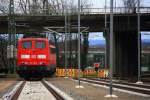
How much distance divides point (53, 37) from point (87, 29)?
29.1 metres

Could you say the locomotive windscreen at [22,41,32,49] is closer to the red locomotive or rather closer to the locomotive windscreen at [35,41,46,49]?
the red locomotive

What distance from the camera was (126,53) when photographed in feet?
271

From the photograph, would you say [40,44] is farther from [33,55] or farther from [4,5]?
[4,5]

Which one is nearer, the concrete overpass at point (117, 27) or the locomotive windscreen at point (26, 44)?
the locomotive windscreen at point (26, 44)

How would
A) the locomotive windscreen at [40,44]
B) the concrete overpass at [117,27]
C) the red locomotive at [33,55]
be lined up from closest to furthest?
the red locomotive at [33,55], the locomotive windscreen at [40,44], the concrete overpass at [117,27]

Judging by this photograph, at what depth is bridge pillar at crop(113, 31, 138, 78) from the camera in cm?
8119

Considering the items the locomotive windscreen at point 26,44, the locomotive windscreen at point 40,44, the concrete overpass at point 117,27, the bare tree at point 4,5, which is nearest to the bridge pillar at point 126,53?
the concrete overpass at point 117,27

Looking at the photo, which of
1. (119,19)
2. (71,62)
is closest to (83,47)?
(71,62)

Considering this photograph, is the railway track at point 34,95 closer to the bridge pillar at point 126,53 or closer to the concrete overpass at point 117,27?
the concrete overpass at point 117,27

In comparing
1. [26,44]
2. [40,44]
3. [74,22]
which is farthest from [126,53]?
[26,44]

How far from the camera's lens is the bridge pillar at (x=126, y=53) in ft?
266

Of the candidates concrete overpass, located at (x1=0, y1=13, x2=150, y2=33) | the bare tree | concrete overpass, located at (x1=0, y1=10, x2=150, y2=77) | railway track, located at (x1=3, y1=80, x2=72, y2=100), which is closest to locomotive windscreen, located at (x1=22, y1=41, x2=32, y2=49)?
concrete overpass, located at (x1=0, y1=10, x2=150, y2=77)

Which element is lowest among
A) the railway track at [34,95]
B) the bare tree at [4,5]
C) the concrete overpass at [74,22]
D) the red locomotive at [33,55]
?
the railway track at [34,95]

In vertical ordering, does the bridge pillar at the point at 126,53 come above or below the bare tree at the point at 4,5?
below
